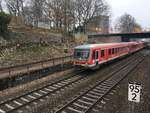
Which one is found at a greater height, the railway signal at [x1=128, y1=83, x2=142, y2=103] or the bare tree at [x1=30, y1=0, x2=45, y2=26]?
the bare tree at [x1=30, y1=0, x2=45, y2=26]

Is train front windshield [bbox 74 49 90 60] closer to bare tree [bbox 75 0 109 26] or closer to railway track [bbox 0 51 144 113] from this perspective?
railway track [bbox 0 51 144 113]

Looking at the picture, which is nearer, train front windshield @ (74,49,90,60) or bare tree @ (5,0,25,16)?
train front windshield @ (74,49,90,60)

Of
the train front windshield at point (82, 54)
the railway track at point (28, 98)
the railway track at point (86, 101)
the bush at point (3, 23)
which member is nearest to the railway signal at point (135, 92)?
the railway track at point (86, 101)

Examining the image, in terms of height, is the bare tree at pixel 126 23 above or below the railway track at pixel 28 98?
above

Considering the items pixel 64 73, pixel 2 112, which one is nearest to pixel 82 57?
pixel 64 73

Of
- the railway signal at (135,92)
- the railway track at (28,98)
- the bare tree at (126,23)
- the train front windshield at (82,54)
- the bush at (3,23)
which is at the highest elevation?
the bare tree at (126,23)

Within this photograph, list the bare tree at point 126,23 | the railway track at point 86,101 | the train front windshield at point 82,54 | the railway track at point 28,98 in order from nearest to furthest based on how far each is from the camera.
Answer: the railway track at point 86,101 < the railway track at point 28,98 < the train front windshield at point 82,54 < the bare tree at point 126,23

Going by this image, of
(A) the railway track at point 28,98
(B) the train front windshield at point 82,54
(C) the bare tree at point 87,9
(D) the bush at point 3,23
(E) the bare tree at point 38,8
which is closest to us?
(A) the railway track at point 28,98

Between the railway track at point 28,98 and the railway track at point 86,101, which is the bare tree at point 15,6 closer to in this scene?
the railway track at point 28,98

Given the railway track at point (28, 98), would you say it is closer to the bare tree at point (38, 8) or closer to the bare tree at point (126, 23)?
the bare tree at point (38, 8)

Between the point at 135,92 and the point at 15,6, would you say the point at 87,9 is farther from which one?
the point at 135,92

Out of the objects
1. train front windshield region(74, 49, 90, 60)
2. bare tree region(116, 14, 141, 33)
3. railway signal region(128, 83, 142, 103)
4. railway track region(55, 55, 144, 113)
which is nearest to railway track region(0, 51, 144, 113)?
railway track region(55, 55, 144, 113)

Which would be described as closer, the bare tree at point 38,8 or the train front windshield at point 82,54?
the train front windshield at point 82,54

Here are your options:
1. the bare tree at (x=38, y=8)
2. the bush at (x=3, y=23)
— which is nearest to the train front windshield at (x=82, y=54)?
the bush at (x=3, y=23)
